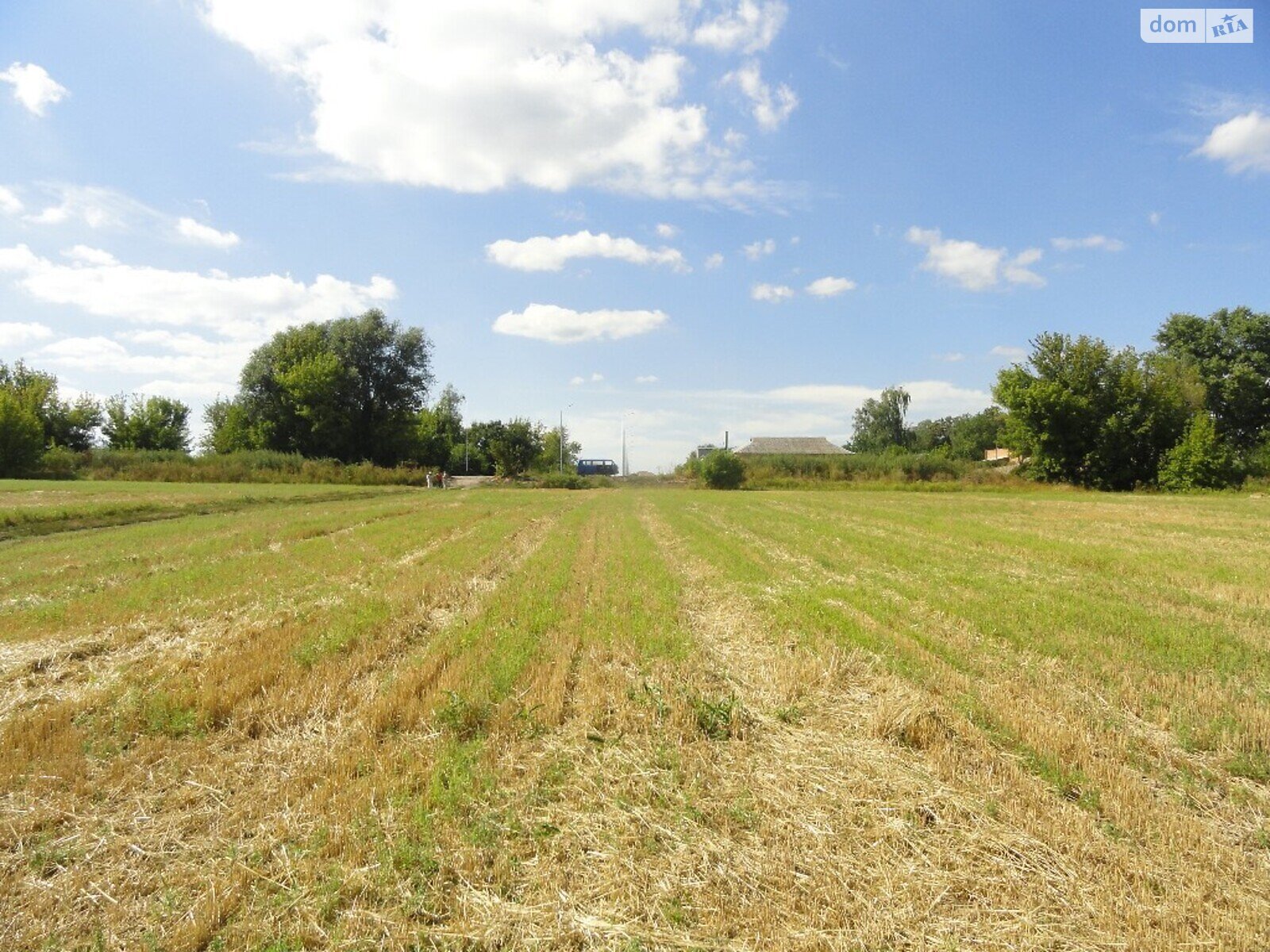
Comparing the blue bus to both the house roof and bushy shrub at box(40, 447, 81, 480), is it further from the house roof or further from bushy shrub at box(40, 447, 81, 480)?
bushy shrub at box(40, 447, 81, 480)

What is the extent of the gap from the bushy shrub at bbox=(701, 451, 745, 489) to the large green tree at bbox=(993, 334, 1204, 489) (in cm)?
2467

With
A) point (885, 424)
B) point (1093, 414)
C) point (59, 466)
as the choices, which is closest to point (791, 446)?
point (885, 424)

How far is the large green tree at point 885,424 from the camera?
115250 mm

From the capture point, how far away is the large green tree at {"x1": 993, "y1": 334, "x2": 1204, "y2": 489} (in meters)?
52.2

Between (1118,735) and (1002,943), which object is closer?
(1002,943)

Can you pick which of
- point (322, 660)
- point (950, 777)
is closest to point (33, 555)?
point (322, 660)

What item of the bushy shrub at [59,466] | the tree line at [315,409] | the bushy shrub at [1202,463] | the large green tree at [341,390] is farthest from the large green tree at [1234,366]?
the bushy shrub at [59,466]

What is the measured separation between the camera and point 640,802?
4848 millimetres

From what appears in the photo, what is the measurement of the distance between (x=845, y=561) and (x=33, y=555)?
65.7 ft

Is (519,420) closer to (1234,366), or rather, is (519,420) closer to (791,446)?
(791,446)

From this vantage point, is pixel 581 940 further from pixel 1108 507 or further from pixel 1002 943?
pixel 1108 507

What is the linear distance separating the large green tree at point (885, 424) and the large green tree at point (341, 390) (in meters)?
75.0

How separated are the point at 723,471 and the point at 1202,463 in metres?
37.1

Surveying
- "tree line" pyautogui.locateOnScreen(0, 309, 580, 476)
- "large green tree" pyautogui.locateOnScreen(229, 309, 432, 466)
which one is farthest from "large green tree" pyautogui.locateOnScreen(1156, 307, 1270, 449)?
"large green tree" pyautogui.locateOnScreen(229, 309, 432, 466)
